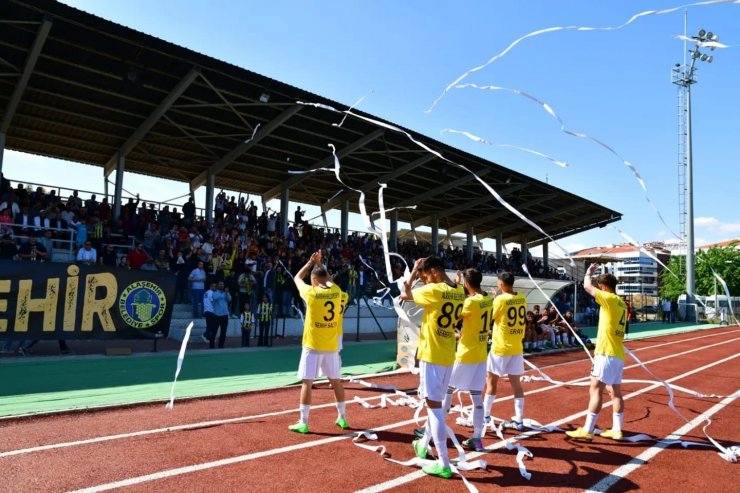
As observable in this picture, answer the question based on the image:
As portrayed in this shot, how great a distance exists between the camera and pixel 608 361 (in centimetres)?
662

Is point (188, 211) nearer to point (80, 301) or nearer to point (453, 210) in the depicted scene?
point (80, 301)

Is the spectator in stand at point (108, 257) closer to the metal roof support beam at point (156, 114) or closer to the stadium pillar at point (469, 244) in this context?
the metal roof support beam at point (156, 114)

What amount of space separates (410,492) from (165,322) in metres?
9.45

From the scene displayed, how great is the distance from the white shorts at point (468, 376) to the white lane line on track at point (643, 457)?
4.93 ft

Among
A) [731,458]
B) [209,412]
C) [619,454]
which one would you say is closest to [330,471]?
[209,412]

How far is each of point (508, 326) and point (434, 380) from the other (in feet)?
7.15

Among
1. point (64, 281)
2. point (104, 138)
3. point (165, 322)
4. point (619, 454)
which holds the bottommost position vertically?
point (619, 454)

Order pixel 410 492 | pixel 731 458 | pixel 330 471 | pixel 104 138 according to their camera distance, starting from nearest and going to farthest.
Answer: pixel 410 492 < pixel 330 471 < pixel 731 458 < pixel 104 138

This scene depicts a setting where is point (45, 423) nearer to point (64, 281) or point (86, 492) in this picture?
point (86, 492)

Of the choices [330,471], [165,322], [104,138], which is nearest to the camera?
[330,471]

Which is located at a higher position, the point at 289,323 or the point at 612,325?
the point at 612,325

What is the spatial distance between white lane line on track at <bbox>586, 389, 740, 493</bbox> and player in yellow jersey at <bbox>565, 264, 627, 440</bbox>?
19.2 inches

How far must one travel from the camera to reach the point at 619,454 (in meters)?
6.11

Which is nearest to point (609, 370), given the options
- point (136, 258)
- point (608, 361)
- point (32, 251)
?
point (608, 361)
